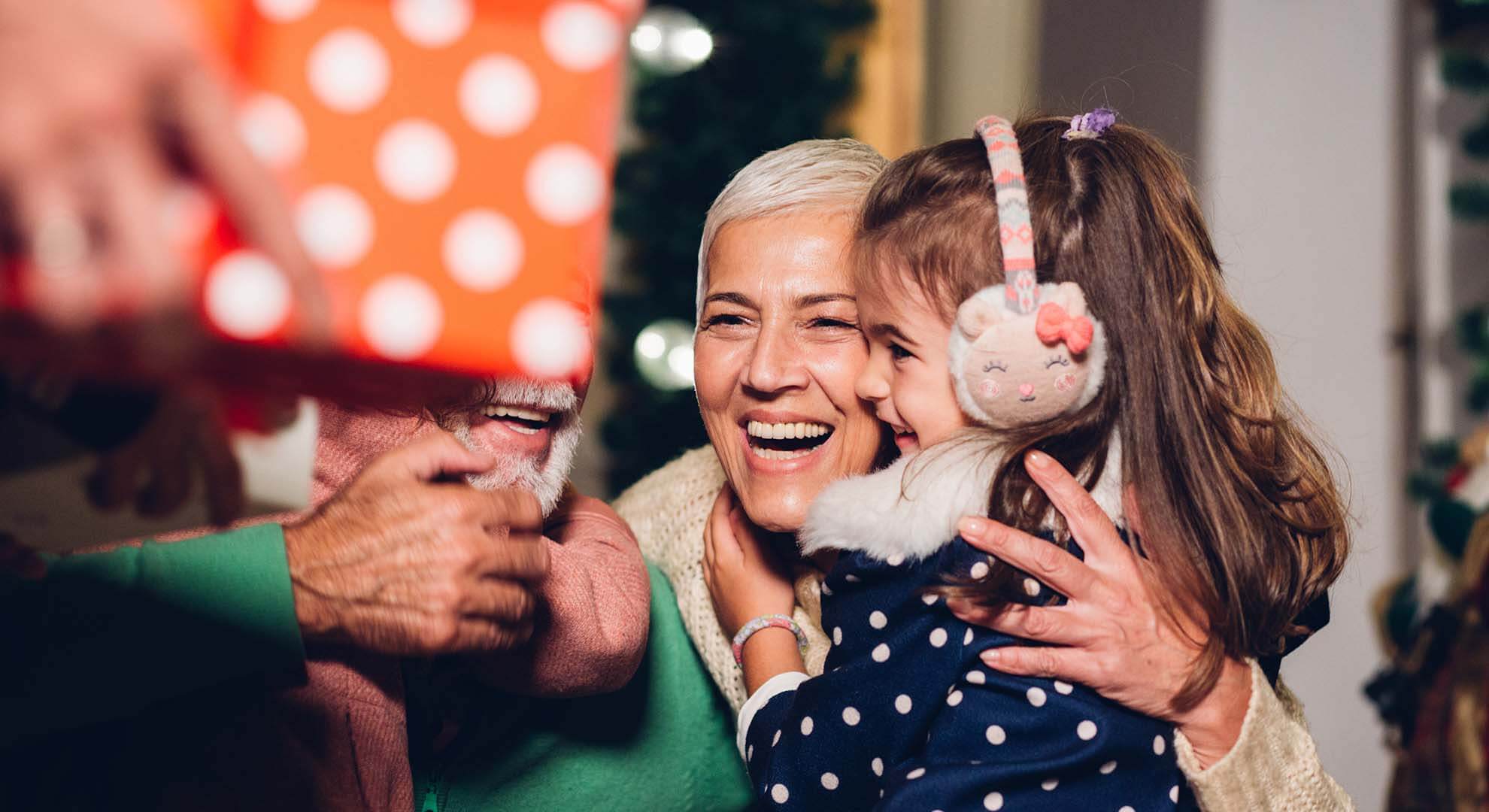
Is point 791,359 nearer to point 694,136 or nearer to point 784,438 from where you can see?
point 784,438

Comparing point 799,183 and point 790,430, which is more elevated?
point 799,183

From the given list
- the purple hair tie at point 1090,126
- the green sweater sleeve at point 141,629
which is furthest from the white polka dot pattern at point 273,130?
the purple hair tie at point 1090,126

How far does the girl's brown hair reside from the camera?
4.66 ft

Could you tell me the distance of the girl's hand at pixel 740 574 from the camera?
5.93 ft

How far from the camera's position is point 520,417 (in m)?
1.75

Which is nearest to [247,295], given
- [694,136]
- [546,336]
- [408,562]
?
[546,336]

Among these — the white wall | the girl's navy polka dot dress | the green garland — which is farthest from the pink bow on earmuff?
the white wall

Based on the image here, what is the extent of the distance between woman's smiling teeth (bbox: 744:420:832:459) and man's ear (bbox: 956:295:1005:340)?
0.46m

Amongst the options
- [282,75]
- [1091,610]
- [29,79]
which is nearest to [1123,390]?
[1091,610]

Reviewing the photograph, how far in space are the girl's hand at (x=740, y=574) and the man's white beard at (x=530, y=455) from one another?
0.28 meters

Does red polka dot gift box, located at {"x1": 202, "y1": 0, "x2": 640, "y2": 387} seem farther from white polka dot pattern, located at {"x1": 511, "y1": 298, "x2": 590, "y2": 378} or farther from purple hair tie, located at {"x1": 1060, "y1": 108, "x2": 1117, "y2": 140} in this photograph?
purple hair tie, located at {"x1": 1060, "y1": 108, "x2": 1117, "y2": 140}

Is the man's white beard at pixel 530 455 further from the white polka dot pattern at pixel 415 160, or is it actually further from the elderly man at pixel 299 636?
the white polka dot pattern at pixel 415 160

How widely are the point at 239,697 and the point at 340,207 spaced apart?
3.03 feet

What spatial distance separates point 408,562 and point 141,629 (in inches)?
10.6
